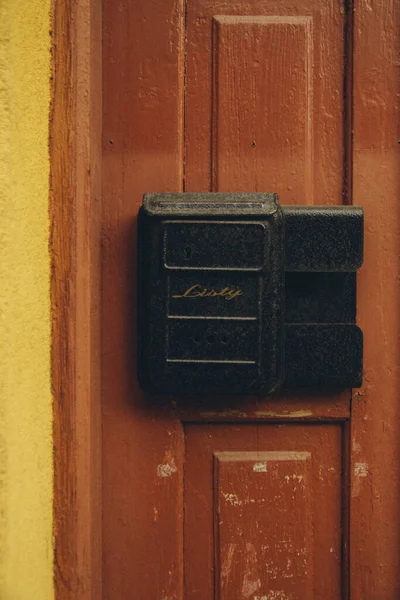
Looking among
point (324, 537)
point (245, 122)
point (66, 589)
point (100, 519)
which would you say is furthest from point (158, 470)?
point (245, 122)

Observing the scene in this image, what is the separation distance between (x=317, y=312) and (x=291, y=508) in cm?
39

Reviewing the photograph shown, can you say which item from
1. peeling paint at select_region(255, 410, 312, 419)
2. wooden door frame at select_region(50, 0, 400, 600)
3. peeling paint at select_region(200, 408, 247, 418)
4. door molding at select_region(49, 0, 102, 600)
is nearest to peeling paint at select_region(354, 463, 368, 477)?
wooden door frame at select_region(50, 0, 400, 600)

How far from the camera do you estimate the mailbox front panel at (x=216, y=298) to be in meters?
0.80

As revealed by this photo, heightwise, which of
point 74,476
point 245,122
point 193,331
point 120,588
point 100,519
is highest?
point 245,122

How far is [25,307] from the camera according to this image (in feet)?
2.58

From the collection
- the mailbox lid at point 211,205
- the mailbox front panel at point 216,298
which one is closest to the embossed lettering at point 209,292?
the mailbox front panel at point 216,298

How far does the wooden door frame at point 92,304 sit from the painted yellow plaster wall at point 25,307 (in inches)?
0.7

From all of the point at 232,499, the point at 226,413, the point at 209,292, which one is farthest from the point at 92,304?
the point at 232,499

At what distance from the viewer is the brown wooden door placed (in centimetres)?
90

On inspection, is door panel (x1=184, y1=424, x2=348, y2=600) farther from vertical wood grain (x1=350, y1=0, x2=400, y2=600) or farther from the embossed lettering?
the embossed lettering

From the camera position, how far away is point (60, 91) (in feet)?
2.57

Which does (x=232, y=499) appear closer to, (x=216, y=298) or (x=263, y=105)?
(x=216, y=298)

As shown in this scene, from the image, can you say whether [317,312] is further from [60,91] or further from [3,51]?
[3,51]

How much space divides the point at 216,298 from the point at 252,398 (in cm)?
24
